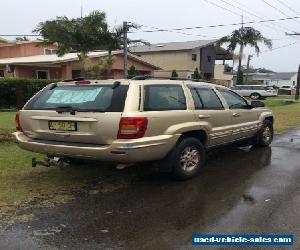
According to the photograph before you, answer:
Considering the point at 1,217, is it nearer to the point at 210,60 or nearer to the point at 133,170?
the point at 133,170

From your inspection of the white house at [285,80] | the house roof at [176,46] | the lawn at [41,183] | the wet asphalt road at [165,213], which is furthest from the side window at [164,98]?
the white house at [285,80]

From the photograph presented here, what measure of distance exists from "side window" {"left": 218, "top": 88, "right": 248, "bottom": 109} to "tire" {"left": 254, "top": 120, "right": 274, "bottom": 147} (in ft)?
3.36

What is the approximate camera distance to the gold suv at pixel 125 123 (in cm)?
541

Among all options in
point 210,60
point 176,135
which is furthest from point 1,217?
point 210,60

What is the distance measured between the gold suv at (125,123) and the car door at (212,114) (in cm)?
2

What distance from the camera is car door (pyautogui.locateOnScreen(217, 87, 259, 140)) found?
7.64 m

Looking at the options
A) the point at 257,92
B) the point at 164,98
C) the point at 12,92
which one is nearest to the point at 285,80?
the point at 257,92

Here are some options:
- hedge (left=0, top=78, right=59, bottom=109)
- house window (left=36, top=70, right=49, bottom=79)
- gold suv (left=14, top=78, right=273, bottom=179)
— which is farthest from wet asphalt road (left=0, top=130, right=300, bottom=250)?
house window (left=36, top=70, right=49, bottom=79)

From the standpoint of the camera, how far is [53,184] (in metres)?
6.11

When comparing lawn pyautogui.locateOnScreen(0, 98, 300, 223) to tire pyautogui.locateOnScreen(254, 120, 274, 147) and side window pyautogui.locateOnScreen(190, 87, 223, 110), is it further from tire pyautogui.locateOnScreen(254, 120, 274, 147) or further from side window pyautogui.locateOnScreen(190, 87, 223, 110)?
tire pyautogui.locateOnScreen(254, 120, 274, 147)

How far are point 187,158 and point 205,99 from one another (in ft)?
3.92

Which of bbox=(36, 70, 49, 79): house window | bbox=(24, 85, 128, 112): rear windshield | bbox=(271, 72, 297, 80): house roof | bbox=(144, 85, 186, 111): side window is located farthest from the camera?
bbox=(271, 72, 297, 80): house roof

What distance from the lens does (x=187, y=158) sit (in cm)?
634

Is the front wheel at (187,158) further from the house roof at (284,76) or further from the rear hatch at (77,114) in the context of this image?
the house roof at (284,76)
